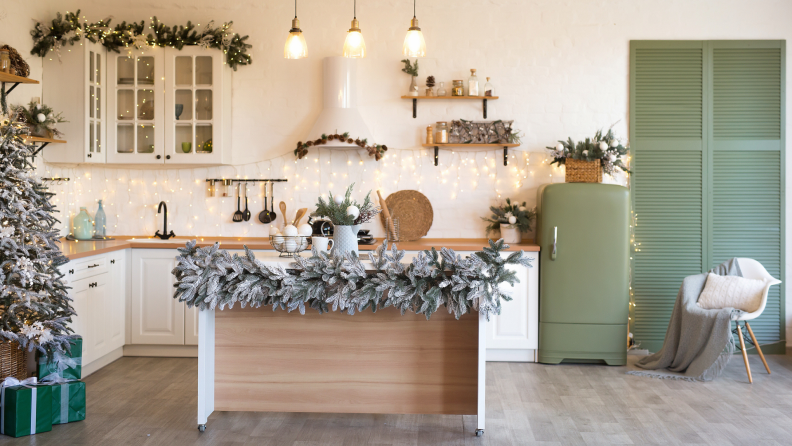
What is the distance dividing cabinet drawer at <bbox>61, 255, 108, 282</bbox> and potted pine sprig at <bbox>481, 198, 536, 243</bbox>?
9.45 ft

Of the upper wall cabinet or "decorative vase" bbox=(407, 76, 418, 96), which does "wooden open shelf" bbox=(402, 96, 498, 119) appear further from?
the upper wall cabinet

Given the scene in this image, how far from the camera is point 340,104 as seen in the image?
515cm

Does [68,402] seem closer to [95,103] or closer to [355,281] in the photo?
[355,281]

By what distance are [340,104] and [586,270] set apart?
90.1 inches

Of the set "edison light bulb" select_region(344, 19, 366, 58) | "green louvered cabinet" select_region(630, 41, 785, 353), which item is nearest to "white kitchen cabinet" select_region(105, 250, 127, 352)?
"edison light bulb" select_region(344, 19, 366, 58)

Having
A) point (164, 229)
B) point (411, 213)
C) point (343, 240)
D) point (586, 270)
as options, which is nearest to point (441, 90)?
point (411, 213)

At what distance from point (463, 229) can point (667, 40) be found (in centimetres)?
219

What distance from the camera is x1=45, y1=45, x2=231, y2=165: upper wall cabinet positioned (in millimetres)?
5016

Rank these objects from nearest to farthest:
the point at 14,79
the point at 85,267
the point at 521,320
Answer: the point at 85,267 → the point at 14,79 → the point at 521,320

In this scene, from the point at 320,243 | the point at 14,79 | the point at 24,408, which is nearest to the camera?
the point at 24,408

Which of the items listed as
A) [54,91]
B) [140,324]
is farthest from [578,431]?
[54,91]

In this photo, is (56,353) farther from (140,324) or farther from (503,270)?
(503,270)

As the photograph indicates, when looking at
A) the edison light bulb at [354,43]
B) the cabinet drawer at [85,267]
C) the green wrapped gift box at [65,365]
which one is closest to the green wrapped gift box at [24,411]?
the green wrapped gift box at [65,365]

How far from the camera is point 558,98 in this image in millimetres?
5172
